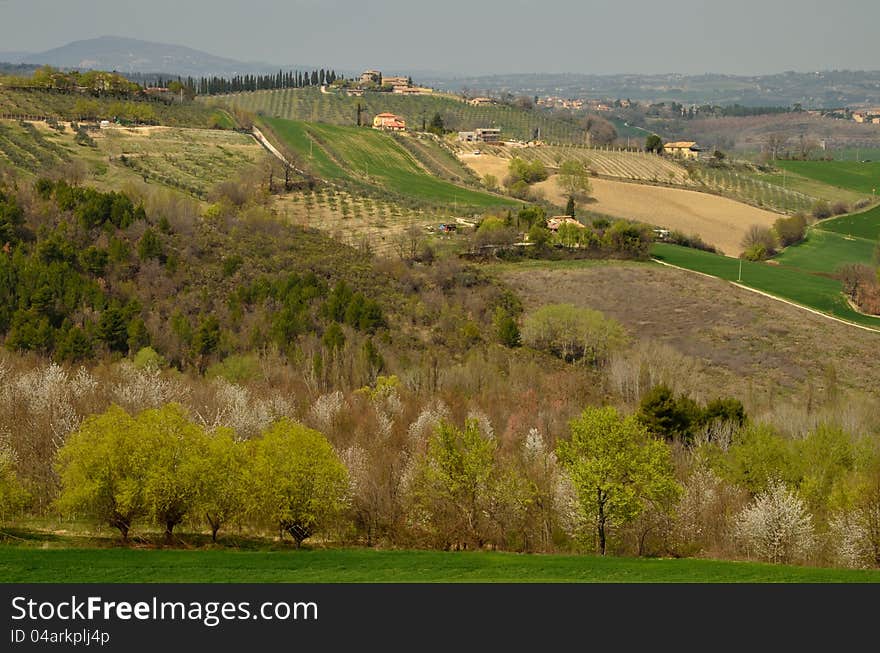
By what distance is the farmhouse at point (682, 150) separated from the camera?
150375mm

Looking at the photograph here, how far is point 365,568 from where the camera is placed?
22016mm

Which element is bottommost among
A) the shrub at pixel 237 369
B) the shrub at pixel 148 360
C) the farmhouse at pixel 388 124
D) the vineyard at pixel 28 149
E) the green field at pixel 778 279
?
the shrub at pixel 237 369

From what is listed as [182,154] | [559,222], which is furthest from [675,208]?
[182,154]

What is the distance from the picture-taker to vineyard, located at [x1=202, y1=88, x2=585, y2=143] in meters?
172

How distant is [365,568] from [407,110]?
16144cm

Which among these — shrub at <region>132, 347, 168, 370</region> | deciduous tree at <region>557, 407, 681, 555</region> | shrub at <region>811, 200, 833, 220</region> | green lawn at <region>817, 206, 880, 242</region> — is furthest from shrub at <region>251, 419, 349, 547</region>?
shrub at <region>811, 200, 833, 220</region>

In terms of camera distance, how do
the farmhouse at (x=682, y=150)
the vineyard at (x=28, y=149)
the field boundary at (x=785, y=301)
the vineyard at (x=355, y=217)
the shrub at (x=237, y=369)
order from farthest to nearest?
the farmhouse at (x=682, y=150)
the vineyard at (x=28, y=149)
the vineyard at (x=355, y=217)
the field boundary at (x=785, y=301)
the shrub at (x=237, y=369)

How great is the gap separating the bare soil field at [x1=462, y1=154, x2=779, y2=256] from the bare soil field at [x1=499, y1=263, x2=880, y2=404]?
23269 mm

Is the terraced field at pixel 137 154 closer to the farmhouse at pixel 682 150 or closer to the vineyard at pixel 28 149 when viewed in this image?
the vineyard at pixel 28 149

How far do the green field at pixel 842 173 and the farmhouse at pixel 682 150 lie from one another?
39.5 feet

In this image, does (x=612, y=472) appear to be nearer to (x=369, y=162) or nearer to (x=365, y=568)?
(x=365, y=568)

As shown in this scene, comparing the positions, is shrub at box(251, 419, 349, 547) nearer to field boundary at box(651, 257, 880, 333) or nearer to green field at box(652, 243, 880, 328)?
field boundary at box(651, 257, 880, 333)

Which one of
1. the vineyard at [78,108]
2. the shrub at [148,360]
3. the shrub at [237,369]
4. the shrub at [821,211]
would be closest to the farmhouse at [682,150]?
the shrub at [821,211]

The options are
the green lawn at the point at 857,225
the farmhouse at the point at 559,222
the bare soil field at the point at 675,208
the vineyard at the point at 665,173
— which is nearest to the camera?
the farmhouse at the point at 559,222
